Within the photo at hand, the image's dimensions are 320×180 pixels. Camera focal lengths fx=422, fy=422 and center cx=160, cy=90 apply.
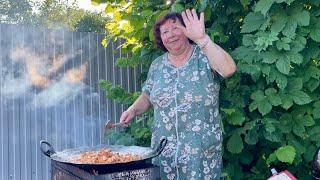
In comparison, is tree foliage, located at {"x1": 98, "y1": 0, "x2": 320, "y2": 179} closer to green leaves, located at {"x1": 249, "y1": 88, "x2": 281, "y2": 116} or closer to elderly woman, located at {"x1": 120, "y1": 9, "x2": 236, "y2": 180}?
green leaves, located at {"x1": 249, "y1": 88, "x2": 281, "y2": 116}

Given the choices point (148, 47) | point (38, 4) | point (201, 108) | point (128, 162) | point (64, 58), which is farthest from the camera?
point (38, 4)

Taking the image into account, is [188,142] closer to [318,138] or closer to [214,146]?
[214,146]

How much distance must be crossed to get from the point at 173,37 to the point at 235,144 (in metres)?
0.92

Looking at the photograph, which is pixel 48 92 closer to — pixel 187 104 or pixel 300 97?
pixel 187 104

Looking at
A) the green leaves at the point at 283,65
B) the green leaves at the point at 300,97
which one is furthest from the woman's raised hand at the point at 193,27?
the green leaves at the point at 300,97

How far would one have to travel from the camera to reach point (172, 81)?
2613 millimetres

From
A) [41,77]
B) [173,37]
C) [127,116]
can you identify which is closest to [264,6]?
[173,37]

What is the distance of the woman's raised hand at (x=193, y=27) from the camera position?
7.91ft

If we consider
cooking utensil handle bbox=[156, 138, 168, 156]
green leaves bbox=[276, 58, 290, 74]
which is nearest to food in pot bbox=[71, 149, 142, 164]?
cooking utensil handle bbox=[156, 138, 168, 156]

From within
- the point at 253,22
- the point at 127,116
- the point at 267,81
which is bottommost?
the point at 127,116

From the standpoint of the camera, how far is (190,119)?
8.36 feet

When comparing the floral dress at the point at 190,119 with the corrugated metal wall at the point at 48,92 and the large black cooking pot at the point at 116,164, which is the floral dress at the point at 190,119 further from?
the corrugated metal wall at the point at 48,92

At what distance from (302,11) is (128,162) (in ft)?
4.86

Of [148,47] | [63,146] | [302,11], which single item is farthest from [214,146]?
[63,146]
